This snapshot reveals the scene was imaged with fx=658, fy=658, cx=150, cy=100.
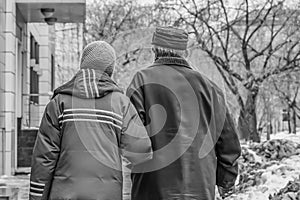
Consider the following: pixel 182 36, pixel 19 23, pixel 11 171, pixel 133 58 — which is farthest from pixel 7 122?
pixel 133 58

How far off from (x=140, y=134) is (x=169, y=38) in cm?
82

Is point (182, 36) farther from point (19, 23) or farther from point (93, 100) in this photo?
point (19, 23)

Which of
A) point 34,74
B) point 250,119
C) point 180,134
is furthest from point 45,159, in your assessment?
point 250,119

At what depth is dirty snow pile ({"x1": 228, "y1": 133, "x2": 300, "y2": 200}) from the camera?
877cm

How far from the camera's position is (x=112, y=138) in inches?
157

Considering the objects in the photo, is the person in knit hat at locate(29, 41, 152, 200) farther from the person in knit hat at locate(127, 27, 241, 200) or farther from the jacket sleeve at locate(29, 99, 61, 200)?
the person in knit hat at locate(127, 27, 241, 200)

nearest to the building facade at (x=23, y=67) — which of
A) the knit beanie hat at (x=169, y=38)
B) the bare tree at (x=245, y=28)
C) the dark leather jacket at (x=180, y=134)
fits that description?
the bare tree at (x=245, y=28)

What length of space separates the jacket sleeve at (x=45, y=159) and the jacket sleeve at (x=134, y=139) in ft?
1.35

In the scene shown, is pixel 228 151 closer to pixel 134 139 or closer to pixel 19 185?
pixel 134 139

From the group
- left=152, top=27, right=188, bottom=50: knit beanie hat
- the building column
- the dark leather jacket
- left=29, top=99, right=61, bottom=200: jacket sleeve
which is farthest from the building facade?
left=29, top=99, right=61, bottom=200: jacket sleeve

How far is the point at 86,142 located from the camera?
394 centimetres

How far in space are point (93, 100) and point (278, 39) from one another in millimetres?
21337

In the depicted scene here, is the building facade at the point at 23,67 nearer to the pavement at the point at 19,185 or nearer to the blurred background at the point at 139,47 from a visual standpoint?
the blurred background at the point at 139,47

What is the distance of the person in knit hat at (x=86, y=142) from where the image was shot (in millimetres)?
3896
